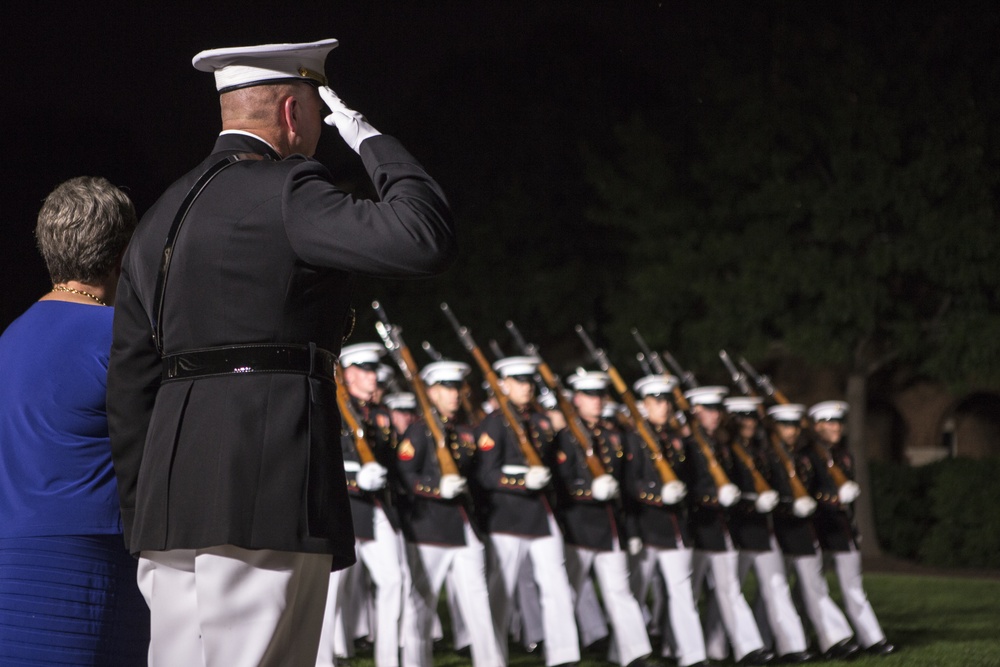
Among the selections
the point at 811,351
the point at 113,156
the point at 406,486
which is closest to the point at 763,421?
the point at 406,486

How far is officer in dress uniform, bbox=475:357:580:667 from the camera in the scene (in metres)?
8.98

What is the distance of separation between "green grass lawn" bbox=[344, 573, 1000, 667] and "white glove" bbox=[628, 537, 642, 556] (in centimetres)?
83

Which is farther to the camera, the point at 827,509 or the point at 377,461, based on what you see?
the point at 827,509

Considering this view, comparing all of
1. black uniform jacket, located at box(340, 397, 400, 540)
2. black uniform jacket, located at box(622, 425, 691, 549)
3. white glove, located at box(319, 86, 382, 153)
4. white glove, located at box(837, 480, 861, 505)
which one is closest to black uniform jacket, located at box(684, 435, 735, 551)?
black uniform jacket, located at box(622, 425, 691, 549)

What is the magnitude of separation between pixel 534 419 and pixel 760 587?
224cm

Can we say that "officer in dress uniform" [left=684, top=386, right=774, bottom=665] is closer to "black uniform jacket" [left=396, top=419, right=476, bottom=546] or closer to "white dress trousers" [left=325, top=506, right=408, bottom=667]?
"black uniform jacket" [left=396, top=419, right=476, bottom=546]

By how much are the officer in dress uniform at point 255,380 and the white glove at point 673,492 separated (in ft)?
24.4

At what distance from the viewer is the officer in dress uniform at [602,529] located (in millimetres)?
9297

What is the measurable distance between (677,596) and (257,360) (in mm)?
7578

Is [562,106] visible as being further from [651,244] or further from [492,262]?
[651,244]

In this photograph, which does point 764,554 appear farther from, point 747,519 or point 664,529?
point 664,529

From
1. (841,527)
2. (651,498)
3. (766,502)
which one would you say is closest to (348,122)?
(651,498)

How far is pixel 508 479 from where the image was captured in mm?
9523

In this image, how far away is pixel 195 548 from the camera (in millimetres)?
2641
